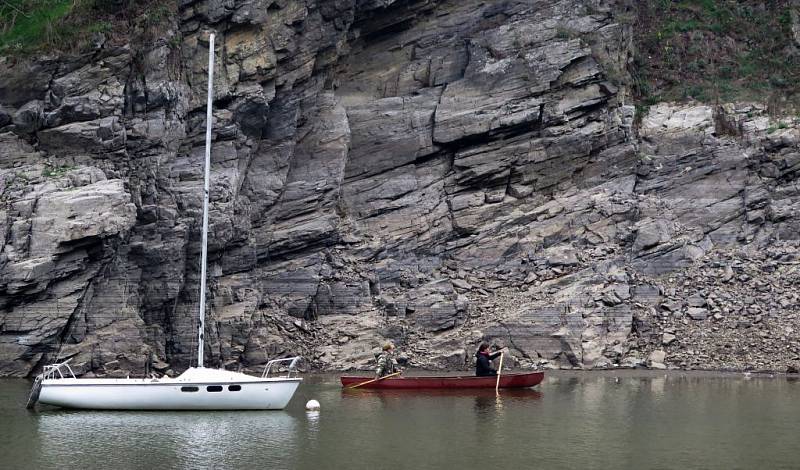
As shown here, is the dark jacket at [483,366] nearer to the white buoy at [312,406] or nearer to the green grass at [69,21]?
the white buoy at [312,406]

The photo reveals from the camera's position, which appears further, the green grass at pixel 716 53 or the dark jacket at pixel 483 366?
the green grass at pixel 716 53

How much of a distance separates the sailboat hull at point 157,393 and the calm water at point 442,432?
29cm

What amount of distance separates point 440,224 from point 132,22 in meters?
14.0

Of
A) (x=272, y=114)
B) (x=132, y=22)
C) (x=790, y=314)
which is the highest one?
(x=132, y=22)

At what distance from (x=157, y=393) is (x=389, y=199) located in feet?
56.6

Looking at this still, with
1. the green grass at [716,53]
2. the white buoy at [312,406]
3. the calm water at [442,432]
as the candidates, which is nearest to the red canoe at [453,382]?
the calm water at [442,432]

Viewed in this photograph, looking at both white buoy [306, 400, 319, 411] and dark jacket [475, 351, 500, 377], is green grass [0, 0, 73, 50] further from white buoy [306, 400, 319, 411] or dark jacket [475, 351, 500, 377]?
dark jacket [475, 351, 500, 377]

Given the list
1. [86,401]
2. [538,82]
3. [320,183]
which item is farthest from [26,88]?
[538,82]

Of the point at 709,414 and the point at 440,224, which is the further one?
the point at 440,224

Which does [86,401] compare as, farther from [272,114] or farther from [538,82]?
[538,82]

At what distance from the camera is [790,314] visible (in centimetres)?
3838

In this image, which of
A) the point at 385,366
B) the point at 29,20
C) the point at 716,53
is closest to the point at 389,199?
the point at 385,366

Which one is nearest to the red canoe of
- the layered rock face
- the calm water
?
the calm water

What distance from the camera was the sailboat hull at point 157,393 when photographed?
92.6ft
